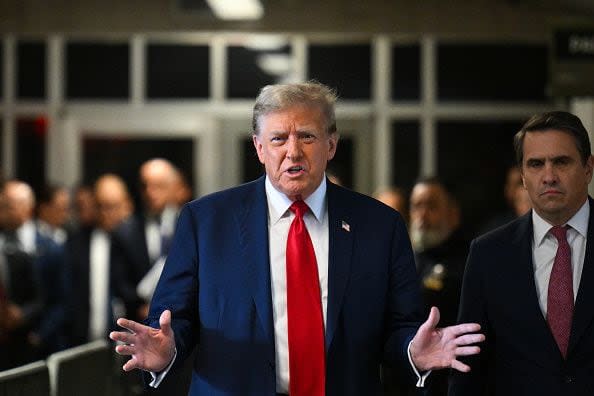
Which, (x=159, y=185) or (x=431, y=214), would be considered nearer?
(x=431, y=214)

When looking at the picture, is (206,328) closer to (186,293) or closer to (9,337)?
(186,293)

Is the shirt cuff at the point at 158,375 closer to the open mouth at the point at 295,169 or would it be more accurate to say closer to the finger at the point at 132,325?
the finger at the point at 132,325

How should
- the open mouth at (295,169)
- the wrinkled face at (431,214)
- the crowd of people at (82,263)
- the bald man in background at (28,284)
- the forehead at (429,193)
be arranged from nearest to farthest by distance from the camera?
the open mouth at (295,169), the wrinkled face at (431,214), the forehead at (429,193), the bald man in background at (28,284), the crowd of people at (82,263)

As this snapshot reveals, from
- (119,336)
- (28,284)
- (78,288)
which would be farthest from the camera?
(78,288)

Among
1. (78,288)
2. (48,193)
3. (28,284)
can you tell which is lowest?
(78,288)

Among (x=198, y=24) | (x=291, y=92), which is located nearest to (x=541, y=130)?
(x=291, y=92)

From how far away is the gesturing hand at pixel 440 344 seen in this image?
419 centimetres

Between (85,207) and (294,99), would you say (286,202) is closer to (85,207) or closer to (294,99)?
(294,99)

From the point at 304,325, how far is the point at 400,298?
0.36 metres

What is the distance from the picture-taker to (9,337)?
9.03 m

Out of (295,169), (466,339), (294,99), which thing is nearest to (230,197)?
(295,169)

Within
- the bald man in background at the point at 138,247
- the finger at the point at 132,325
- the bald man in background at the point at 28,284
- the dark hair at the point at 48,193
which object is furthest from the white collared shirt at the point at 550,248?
the dark hair at the point at 48,193

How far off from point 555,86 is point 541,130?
412 cm

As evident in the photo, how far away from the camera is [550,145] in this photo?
183 inches
